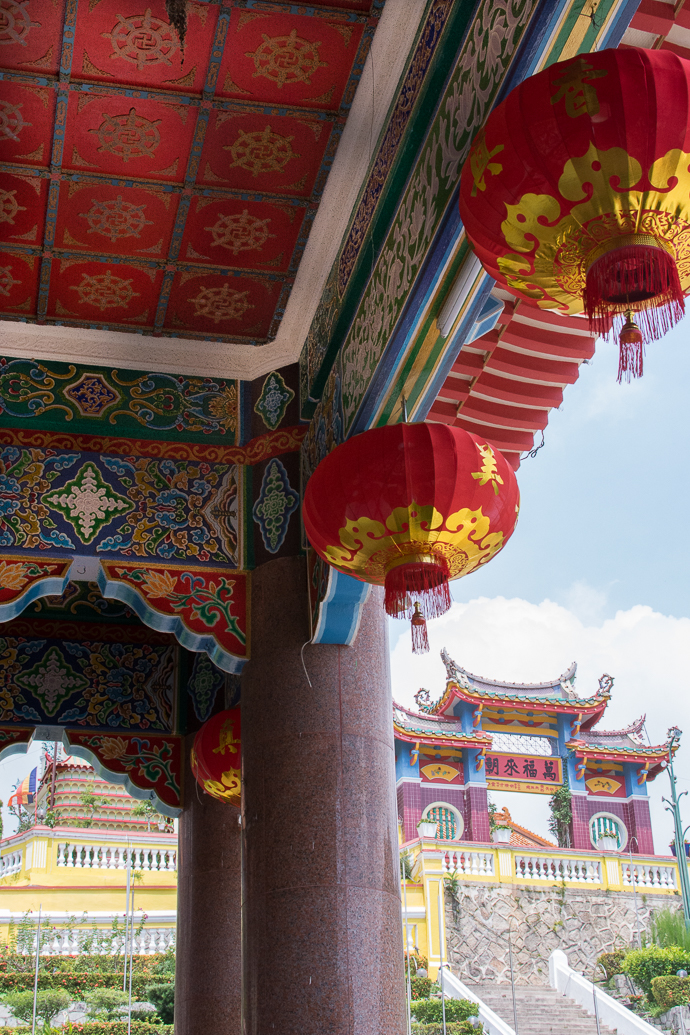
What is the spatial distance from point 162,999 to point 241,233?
415 inches

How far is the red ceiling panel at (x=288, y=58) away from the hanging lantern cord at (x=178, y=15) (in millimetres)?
140

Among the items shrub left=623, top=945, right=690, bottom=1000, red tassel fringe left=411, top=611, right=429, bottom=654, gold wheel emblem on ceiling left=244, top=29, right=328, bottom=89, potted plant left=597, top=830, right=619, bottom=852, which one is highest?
gold wheel emblem on ceiling left=244, top=29, right=328, bottom=89

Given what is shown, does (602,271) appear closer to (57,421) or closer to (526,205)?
(526,205)

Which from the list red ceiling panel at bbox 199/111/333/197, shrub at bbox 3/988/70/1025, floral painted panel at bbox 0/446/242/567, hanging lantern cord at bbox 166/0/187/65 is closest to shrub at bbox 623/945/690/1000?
shrub at bbox 3/988/70/1025

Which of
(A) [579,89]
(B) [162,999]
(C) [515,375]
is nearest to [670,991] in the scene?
(B) [162,999]

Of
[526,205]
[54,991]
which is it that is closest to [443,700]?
[54,991]

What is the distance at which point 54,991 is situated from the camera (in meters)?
12.0

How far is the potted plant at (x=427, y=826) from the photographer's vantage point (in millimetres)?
19484

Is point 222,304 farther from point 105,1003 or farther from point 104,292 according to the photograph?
point 105,1003

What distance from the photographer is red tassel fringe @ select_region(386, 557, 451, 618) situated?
296 cm

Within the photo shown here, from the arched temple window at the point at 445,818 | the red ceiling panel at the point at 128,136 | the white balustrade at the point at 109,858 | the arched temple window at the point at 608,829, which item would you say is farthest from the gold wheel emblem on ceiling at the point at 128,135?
the arched temple window at the point at 608,829

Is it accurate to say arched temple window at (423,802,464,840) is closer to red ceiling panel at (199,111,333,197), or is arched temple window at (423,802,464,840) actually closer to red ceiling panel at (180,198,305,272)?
red ceiling panel at (180,198,305,272)

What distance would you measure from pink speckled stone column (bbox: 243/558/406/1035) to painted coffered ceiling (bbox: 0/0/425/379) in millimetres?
1121

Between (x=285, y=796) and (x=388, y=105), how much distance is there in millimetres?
2270
